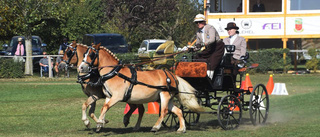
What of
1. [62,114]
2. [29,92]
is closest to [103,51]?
[62,114]

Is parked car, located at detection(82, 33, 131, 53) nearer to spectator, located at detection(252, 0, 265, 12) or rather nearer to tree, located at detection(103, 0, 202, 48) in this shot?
spectator, located at detection(252, 0, 265, 12)

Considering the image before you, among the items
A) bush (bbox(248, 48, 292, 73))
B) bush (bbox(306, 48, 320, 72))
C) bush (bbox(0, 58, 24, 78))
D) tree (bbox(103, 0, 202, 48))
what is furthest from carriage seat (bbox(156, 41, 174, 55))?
tree (bbox(103, 0, 202, 48))

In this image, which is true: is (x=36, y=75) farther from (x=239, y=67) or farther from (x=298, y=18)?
(x=239, y=67)

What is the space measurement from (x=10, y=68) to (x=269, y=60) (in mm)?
13600

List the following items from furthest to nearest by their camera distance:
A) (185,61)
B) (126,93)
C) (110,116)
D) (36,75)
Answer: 1. (36,75)
2. (110,116)
3. (185,61)
4. (126,93)

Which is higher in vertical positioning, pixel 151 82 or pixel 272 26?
pixel 272 26

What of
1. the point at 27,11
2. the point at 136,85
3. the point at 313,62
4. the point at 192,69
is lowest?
the point at 313,62

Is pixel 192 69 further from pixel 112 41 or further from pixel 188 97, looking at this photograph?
pixel 112 41

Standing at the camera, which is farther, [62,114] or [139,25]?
[139,25]

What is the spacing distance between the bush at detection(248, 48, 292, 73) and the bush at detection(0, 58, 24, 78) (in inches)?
478

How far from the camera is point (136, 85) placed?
1125 cm

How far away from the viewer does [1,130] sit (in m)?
12.4

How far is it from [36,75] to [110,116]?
16.7m

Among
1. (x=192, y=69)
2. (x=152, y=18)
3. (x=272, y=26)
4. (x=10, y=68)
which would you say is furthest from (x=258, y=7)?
(x=192, y=69)
